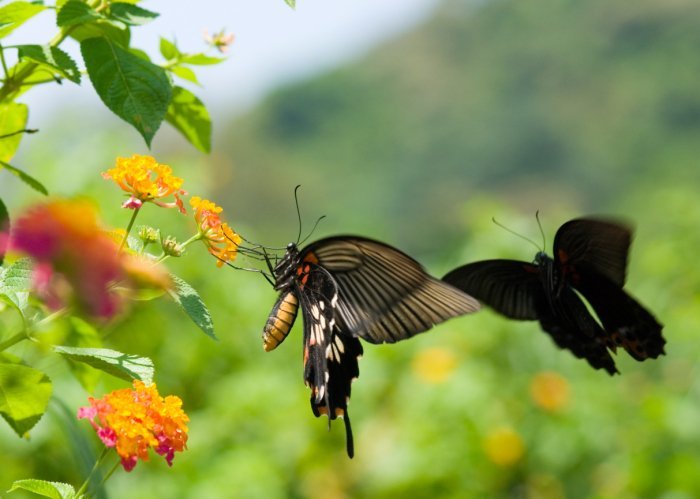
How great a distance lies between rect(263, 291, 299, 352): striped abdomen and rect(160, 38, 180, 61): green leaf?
466mm

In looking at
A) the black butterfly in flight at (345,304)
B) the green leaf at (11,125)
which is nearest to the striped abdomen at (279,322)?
the black butterfly in flight at (345,304)

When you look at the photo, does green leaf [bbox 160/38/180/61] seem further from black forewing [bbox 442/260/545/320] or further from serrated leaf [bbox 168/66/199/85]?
black forewing [bbox 442/260/545/320]

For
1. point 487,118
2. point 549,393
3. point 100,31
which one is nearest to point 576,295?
point 100,31

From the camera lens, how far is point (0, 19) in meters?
1.07

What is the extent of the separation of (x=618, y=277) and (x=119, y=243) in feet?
3.23

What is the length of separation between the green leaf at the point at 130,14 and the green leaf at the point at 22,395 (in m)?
0.45

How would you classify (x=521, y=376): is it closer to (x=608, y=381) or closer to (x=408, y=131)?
(x=608, y=381)

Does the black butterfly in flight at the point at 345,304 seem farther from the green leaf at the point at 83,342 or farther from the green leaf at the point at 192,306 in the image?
the green leaf at the point at 192,306

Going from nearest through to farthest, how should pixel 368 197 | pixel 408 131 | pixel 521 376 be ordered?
pixel 521 376
pixel 368 197
pixel 408 131

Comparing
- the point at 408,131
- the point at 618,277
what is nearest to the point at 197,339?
the point at 618,277

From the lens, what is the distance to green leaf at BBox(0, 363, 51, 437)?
3.34 ft

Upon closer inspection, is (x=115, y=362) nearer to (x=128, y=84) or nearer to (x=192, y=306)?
(x=192, y=306)

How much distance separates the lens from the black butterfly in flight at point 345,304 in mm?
1492

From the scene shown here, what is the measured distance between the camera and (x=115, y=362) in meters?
1.01
